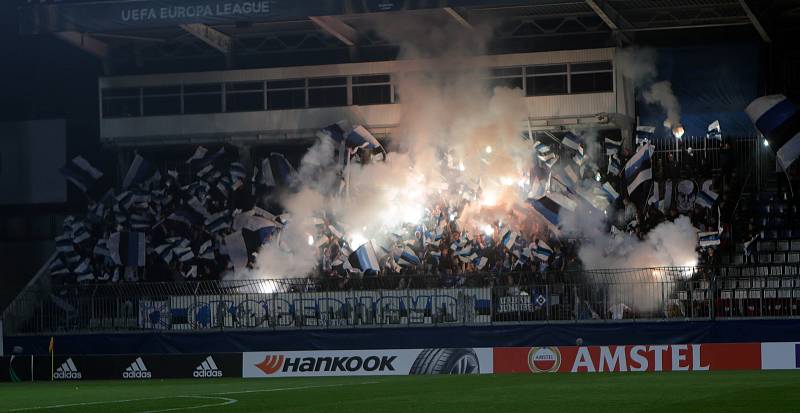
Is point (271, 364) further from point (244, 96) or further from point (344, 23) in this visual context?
point (244, 96)

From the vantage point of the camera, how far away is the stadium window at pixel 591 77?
4756 cm

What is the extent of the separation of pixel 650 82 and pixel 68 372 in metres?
23.1

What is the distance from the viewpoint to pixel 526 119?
48.2m

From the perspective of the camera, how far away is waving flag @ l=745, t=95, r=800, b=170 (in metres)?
44.6

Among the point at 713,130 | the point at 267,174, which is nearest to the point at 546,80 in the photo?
the point at 713,130

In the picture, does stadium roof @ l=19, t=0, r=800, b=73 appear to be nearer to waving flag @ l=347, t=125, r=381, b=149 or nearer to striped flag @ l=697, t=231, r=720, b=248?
waving flag @ l=347, t=125, r=381, b=149

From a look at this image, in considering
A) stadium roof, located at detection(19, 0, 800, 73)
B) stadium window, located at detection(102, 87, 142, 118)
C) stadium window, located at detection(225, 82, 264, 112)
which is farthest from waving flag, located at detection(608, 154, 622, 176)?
stadium window, located at detection(102, 87, 142, 118)

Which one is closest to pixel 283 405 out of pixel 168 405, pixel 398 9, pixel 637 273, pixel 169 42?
pixel 168 405

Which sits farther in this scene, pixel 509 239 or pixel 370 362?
pixel 509 239

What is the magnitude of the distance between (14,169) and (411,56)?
58.4 ft

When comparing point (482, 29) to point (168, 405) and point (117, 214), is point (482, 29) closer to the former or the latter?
point (117, 214)

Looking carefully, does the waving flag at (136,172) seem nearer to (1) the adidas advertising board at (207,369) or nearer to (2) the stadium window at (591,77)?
(1) the adidas advertising board at (207,369)

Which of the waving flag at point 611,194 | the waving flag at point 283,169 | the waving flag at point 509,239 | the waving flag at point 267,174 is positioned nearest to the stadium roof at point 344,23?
the waving flag at point 283,169

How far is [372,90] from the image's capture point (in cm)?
5019
